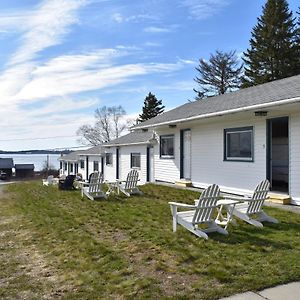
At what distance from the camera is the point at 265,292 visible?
4.03m

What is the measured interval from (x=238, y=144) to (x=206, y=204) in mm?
6579

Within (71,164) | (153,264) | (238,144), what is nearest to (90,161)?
(71,164)

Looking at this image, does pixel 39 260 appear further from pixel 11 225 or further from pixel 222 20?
pixel 222 20

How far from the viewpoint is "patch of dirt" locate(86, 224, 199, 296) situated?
171 inches

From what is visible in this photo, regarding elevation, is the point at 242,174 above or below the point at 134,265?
above

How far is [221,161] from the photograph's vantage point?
13.6m

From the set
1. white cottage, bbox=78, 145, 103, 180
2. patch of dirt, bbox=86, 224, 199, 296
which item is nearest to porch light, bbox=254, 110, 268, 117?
patch of dirt, bbox=86, 224, 199, 296

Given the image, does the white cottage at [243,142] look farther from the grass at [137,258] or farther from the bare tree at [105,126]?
the bare tree at [105,126]

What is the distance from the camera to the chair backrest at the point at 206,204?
6.60 meters

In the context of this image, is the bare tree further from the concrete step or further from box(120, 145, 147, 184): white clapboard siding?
the concrete step

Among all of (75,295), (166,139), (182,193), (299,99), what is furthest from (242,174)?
(75,295)

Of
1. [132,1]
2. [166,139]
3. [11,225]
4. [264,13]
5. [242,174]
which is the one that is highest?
[264,13]

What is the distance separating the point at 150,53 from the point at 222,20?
4829 millimetres

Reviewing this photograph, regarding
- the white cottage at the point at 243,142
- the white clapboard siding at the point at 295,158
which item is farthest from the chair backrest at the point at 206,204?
the white clapboard siding at the point at 295,158
